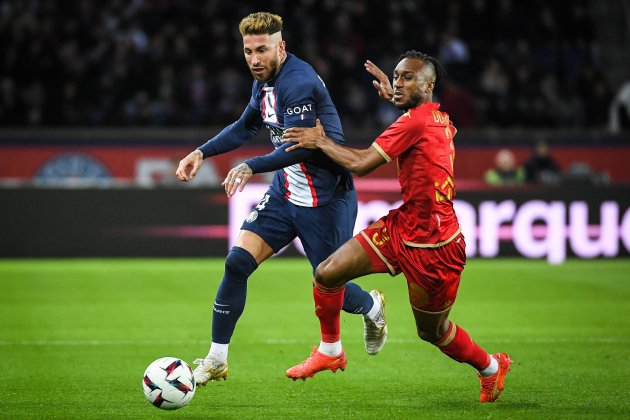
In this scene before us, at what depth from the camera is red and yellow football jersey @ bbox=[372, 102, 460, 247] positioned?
6.47 meters

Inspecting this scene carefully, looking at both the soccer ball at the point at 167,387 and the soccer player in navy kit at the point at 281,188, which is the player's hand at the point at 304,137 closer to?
the soccer player in navy kit at the point at 281,188

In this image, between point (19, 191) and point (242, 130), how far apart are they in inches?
372

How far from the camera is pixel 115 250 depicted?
53.8 feet

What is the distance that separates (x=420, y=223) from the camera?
6.51 meters

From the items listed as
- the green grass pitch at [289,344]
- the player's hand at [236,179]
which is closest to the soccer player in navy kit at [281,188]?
the player's hand at [236,179]

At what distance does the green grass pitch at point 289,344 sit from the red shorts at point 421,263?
67 centimetres

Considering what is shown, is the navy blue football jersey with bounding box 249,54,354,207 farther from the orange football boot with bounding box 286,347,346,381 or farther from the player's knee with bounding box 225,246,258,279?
the orange football boot with bounding box 286,347,346,381

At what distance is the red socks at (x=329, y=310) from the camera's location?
696 cm

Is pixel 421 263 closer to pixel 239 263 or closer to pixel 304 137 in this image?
pixel 304 137

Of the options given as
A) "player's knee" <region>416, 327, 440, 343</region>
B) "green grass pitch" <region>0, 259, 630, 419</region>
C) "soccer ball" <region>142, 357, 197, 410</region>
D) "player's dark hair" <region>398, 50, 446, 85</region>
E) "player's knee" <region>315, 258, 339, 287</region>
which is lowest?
"green grass pitch" <region>0, 259, 630, 419</region>

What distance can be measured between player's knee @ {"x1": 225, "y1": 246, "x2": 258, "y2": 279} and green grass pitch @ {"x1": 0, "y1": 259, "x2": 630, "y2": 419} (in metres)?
0.78

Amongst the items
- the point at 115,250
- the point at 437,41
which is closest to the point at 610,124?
the point at 437,41

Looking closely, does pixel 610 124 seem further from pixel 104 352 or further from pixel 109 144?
pixel 104 352

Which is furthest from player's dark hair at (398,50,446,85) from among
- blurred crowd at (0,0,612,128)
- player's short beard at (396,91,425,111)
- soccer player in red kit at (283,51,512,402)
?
blurred crowd at (0,0,612,128)
